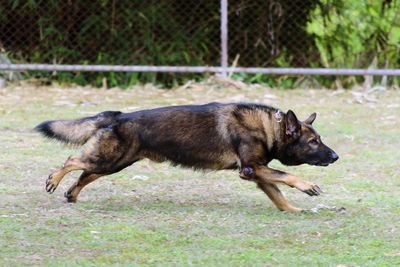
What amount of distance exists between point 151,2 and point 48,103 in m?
2.33

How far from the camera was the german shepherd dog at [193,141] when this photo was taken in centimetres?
700

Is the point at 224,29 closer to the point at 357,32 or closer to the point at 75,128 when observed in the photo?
the point at 357,32

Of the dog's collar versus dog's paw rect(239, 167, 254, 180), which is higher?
the dog's collar

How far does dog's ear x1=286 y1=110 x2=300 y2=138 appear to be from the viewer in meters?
6.98

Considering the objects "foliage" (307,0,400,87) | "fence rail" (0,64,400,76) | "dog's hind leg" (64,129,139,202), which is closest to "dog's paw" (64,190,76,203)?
"dog's hind leg" (64,129,139,202)

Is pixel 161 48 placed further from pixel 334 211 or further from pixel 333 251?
pixel 333 251

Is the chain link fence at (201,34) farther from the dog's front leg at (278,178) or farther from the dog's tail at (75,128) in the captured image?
the dog's front leg at (278,178)

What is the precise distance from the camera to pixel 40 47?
13.9 m

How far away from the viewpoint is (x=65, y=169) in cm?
707

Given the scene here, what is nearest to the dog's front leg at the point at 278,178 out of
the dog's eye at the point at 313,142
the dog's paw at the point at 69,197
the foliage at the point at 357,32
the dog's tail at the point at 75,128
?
the dog's eye at the point at 313,142

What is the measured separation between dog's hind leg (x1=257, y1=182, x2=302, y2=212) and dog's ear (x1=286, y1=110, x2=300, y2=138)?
0.41 m

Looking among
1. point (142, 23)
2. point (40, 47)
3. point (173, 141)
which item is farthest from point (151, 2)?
point (173, 141)

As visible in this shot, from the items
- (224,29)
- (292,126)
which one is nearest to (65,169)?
(292,126)

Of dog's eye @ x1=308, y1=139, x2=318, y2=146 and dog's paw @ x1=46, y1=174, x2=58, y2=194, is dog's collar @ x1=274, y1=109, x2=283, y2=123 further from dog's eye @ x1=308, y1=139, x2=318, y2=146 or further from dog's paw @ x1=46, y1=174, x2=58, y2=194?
dog's paw @ x1=46, y1=174, x2=58, y2=194
